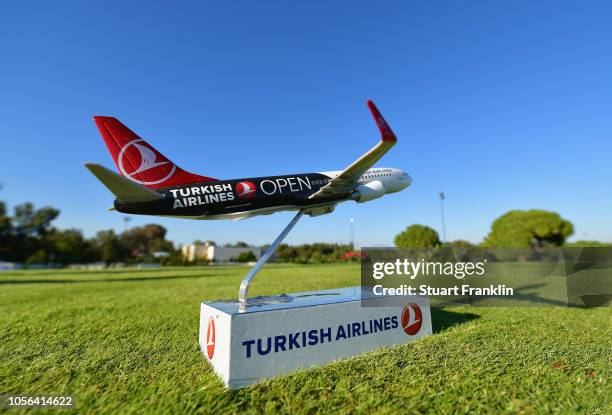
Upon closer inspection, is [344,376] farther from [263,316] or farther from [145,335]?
[145,335]

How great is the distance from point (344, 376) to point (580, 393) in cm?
297

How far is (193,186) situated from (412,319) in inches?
194

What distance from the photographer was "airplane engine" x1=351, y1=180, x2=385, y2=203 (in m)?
5.65

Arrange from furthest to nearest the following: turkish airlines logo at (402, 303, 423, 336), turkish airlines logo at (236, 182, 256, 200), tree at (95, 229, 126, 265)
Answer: tree at (95, 229, 126, 265), turkish airlines logo at (402, 303, 423, 336), turkish airlines logo at (236, 182, 256, 200)

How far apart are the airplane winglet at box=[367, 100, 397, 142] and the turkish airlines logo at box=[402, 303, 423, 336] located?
12.0 ft

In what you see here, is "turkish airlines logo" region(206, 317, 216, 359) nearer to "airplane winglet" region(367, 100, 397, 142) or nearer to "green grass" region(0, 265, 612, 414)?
"green grass" region(0, 265, 612, 414)

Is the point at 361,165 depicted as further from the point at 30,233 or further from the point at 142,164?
the point at 30,233

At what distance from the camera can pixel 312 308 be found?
4797mm

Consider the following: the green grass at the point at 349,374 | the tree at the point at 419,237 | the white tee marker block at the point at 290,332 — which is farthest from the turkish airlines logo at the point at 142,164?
the tree at the point at 419,237

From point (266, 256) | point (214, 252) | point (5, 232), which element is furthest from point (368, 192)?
point (214, 252)

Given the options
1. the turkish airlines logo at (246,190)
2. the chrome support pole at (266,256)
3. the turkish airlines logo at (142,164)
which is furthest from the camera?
the chrome support pole at (266,256)

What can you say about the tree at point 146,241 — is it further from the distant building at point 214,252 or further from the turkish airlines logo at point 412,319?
the turkish airlines logo at point 412,319

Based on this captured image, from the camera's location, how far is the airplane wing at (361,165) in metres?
4.00

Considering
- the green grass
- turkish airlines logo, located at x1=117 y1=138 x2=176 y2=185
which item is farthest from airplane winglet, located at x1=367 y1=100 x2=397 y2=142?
the green grass
